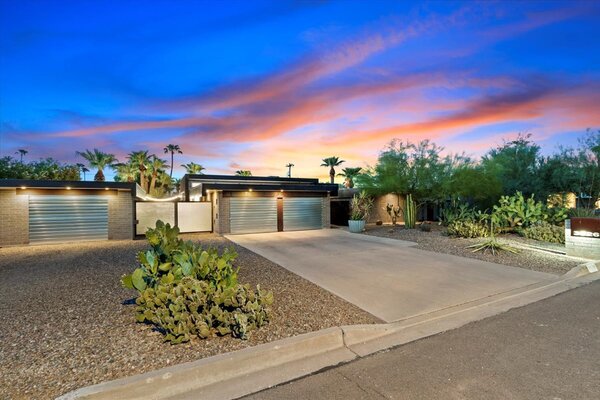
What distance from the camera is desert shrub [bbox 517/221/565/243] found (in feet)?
38.2

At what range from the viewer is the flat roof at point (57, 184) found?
12.2 metres

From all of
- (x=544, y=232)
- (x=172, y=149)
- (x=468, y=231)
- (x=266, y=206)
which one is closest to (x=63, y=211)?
(x=266, y=206)

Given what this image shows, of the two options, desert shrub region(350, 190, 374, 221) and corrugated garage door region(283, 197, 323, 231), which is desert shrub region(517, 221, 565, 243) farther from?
corrugated garage door region(283, 197, 323, 231)

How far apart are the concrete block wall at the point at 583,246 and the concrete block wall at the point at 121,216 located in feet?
53.8

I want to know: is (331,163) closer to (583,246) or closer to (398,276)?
(583,246)

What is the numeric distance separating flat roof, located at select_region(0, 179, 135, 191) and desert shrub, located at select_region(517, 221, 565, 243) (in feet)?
55.7

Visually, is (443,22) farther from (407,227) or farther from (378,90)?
(407,227)

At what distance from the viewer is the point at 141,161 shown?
38.0 meters

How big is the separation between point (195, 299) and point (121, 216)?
41.6 feet

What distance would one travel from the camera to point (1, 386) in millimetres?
2711

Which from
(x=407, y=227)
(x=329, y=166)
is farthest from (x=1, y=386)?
(x=329, y=166)

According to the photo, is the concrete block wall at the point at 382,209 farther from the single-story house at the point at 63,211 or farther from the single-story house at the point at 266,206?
the single-story house at the point at 63,211

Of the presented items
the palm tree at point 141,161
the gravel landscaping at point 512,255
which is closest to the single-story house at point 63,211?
the gravel landscaping at point 512,255

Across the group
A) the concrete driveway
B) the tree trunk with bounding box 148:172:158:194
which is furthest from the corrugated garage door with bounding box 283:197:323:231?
the tree trunk with bounding box 148:172:158:194
